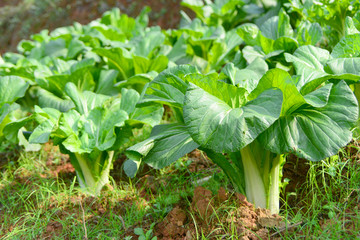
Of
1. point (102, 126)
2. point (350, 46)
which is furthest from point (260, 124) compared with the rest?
point (102, 126)

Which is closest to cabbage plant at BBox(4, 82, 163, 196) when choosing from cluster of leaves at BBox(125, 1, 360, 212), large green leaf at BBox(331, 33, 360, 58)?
cluster of leaves at BBox(125, 1, 360, 212)

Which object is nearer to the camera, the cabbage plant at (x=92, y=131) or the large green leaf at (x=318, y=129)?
the large green leaf at (x=318, y=129)

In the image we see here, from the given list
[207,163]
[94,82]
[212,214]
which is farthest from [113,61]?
[212,214]

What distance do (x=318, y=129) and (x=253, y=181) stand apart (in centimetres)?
47

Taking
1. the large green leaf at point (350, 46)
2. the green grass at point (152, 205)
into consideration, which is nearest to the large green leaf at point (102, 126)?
the green grass at point (152, 205)

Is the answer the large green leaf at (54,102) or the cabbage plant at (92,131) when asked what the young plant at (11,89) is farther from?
the cabbage plant at (92,131)

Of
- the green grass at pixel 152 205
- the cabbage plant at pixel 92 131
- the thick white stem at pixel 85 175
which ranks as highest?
the cabbage plant at pixel 92 131

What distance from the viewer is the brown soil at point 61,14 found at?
22.7 feet

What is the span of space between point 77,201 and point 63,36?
8.47 ft

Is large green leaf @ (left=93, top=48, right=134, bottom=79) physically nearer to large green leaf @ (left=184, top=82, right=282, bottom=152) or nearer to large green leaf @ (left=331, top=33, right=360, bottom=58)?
large green leaf @ (left=184, top=82, right=282, bottom=152)

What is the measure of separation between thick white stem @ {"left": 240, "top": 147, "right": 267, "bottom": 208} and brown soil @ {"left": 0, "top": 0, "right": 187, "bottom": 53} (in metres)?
5.02

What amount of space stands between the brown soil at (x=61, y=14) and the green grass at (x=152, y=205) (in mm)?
4481

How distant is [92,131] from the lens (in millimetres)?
2678

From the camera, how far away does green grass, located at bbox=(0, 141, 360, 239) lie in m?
2.02
